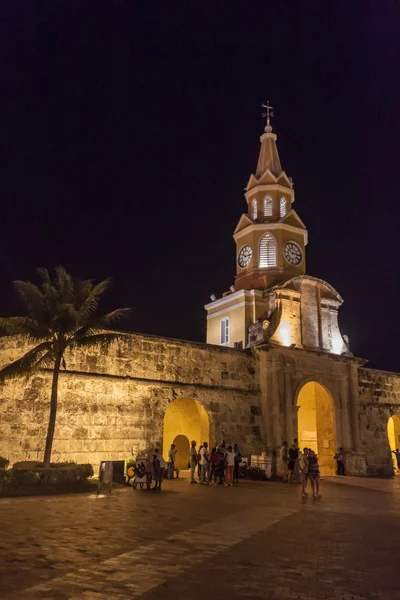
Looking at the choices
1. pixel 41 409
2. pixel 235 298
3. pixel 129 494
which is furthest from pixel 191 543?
pixel 235 298

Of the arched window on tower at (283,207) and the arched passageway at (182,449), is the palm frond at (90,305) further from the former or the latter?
the arched window on tower at (283,207)

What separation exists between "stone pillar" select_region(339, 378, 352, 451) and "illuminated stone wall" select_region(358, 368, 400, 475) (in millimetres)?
1692

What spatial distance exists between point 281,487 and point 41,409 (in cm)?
955

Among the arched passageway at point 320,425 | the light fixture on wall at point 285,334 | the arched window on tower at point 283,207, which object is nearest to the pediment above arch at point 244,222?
the arched window on tower at point 283,207

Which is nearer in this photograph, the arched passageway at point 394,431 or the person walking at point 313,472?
the person walking at point 313,472

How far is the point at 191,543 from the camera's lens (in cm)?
823

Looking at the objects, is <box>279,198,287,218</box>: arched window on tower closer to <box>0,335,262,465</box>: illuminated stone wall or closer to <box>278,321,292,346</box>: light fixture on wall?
<box>278,321,292,346</box>: light fixture on wall

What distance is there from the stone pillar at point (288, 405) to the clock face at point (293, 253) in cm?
931

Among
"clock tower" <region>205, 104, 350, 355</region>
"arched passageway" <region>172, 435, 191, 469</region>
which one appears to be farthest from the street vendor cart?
"arched passageway" <region>172, 435, 191, 469</region>

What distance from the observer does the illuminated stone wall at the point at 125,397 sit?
19.4 metres

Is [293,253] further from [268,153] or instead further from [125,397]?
[125,397]

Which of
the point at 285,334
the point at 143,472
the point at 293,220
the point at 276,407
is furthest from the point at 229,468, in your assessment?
the point at 293,220

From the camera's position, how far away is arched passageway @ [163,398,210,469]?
27188 millimetres

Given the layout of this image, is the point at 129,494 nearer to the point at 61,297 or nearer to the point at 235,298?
the point at 61,297
